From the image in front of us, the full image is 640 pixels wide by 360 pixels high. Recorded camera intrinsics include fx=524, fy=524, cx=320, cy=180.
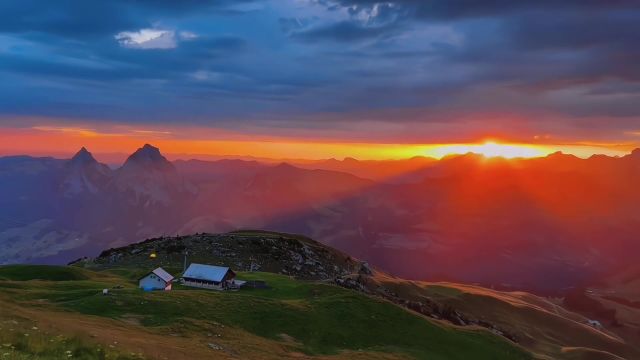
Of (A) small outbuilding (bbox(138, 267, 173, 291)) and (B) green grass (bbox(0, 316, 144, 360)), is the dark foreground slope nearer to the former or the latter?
(A) small outbuilding (bbox(138, 267, 173, 291))

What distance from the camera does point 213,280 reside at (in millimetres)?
93750

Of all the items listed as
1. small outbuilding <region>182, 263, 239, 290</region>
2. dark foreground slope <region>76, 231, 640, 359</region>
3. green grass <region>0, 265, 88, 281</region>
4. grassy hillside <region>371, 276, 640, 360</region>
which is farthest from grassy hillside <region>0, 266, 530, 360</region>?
grassy hillside <region>371, 276, 640, 360</region>

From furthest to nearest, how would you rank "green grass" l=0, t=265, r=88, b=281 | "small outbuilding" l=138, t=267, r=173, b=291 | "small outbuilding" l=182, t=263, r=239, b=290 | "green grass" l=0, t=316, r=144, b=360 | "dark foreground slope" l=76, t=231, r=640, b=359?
"dark foreground slope" l=76, t=231, r=640, b=359 < "green grass" l=0, t=265, r=88, b=281 < "small outbuilding" l=182, t=263, r=239, b=290 < "small outbuilding" l=138, t=267, r=173, b=291 < "green grass" l=0, t=316, r=144, b=360

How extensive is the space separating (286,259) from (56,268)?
64700mm

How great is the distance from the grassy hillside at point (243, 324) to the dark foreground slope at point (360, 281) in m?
37.4

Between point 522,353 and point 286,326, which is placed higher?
point 286,326

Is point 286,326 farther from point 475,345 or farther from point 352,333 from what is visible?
point 475,345

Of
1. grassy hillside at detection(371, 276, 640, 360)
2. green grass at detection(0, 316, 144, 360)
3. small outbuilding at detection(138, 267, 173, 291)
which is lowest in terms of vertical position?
grassy hillside at detection(371, 276, 640, 360)

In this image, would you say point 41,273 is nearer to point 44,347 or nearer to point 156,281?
point 156,281

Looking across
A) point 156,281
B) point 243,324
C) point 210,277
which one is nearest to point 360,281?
point 210,277

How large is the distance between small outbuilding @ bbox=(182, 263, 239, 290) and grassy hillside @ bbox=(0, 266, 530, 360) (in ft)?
19.2

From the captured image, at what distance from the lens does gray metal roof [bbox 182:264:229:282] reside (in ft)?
310

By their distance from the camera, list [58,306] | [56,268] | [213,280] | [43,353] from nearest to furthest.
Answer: [43,353] < [58,306] < [213,280] < [56,268]

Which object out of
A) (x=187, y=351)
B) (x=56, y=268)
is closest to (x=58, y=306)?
(x=187, y=351)
